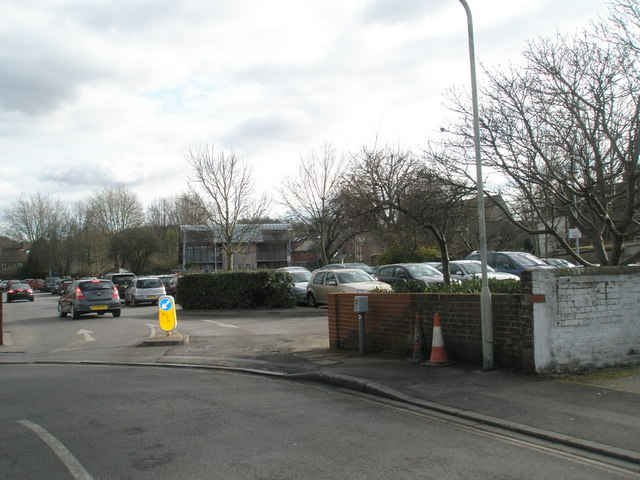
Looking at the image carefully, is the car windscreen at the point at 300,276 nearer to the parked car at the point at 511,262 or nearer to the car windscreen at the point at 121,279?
the parked car at the point at 511,262

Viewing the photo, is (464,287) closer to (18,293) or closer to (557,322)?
(557,322)

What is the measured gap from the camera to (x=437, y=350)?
9266mm

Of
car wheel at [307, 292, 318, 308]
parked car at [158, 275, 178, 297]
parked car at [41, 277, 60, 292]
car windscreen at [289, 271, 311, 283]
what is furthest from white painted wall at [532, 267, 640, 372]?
parked car at [41, 277, 60, 292]

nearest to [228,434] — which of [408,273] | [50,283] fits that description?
[408,273]

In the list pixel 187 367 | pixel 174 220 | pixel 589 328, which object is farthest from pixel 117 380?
pixel 174 220

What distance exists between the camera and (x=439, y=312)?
976 cm

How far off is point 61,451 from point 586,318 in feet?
23.5

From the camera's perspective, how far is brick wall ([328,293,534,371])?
8.34 m

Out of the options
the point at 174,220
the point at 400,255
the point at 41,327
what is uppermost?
the point at 174,220

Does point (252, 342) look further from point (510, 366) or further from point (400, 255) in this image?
point (400, 255)

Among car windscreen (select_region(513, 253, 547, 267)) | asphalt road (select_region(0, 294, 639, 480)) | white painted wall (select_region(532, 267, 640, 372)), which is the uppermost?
car windscreen (select_region(513, 253, 547, 267))

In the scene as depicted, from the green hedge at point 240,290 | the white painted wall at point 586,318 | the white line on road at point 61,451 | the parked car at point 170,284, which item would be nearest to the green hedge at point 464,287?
the white painted wall at point 586,318

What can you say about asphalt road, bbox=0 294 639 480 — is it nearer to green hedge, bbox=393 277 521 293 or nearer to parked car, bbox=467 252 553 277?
green hedge, bbox=393 277 521 293

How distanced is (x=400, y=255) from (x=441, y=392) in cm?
2429
